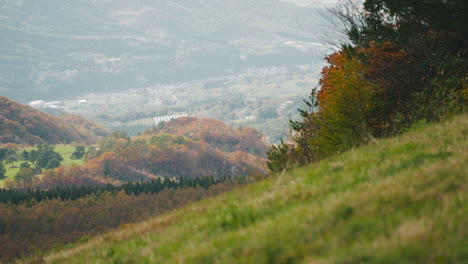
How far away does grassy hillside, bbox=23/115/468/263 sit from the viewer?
4.70 m

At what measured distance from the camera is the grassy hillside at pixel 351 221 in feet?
15.4

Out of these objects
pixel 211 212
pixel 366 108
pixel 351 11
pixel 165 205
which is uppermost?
pixel 351 11

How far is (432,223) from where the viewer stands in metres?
4.91

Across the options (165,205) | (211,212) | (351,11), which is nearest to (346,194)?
(211,212)

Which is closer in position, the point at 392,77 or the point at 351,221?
the point at 351,221

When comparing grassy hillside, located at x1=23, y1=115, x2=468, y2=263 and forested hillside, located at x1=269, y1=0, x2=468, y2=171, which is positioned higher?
forested hillside, located at x1=269, y1=0, x2=468, y2=171

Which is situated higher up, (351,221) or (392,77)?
(392,77)

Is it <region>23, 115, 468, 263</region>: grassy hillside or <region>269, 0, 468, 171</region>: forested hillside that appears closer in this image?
<region>23, 115, 468, 263</region>: grassy hillside

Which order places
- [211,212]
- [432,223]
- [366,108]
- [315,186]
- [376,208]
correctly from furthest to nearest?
[366,108]
[211,212]
[315,186]
[376,208]
[432,223]

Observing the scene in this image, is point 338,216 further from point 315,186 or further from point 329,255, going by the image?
point 315,186

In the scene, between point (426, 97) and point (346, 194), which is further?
point (426, 97)

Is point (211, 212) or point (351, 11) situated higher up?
point (351, 11)

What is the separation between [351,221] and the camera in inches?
215

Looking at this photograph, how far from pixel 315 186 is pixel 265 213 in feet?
4.18
